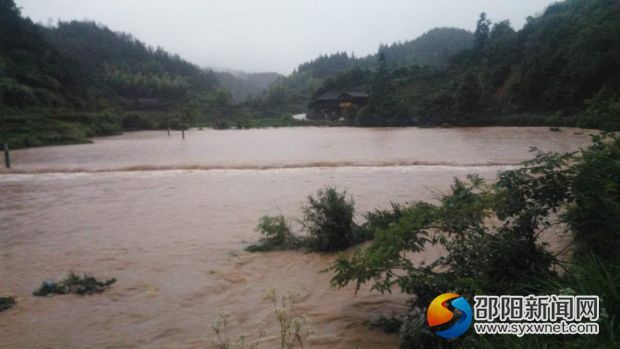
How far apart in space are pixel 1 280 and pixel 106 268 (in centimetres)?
145

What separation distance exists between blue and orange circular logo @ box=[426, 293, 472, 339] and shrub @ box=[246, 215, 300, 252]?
5113 millimetres

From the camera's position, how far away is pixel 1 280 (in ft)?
→ 20.3

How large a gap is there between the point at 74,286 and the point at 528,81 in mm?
44084

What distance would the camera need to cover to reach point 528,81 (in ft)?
132

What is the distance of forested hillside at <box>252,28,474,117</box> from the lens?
96625mm

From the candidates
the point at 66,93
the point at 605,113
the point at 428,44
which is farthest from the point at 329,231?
the point at 428,44

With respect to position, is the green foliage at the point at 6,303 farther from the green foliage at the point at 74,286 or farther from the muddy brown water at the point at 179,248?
the green foliage at the point at 74,286

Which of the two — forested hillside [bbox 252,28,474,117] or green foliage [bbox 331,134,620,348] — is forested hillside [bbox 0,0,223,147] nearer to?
forested hillside [bbox 252,28,474,117]

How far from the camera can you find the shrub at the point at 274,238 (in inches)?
291

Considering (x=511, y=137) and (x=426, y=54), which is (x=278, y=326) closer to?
(x=511, y=137)

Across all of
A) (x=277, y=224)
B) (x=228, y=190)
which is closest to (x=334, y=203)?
(x=277, y=224)

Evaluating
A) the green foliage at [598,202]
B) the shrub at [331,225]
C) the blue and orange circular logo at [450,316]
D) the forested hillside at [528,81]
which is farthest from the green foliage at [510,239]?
the forested hillside at [528,81]

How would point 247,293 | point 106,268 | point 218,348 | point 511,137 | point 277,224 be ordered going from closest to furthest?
point 218,348, point 247,293, point 106,268, point 277,224, point 511,137

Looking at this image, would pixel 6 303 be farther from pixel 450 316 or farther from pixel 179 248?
pixel 450 316
